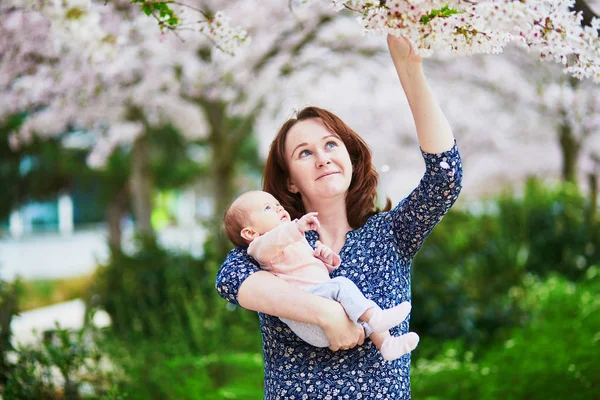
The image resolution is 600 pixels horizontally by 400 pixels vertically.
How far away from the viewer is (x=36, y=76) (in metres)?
6.15

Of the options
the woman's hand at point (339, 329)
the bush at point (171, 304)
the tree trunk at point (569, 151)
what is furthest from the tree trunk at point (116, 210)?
the woman's hand at point (339, 329)

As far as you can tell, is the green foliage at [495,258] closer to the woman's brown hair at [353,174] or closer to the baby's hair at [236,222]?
the woman's brown hair at [353,174]

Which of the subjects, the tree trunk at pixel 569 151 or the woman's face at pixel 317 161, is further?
the tree trunk at pixel 569 151

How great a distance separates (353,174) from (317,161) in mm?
244

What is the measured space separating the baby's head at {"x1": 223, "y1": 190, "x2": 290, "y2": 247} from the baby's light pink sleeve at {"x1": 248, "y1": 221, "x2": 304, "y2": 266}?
0.08m

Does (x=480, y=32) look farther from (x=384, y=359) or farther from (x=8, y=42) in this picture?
(x=8, y=42)

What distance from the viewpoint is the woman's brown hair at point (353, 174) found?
201 cm

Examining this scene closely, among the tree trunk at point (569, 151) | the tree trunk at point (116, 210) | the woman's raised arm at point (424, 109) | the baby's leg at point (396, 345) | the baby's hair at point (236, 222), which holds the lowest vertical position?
the tree trunk at point (116, 210)

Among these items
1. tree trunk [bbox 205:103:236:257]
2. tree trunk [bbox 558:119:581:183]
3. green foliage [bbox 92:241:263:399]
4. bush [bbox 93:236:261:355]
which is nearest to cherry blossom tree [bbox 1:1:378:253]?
tree trunk [bbox 205:103:236:257]

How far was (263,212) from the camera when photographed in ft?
6.02

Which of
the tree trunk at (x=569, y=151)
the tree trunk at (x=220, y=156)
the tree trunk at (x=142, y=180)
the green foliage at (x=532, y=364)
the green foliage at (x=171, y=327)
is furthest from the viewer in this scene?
the tree trunk at (x=569, y=151)

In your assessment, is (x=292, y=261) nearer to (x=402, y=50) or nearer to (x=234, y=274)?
(x=234, y=274)

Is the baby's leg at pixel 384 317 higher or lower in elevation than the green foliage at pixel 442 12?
lower

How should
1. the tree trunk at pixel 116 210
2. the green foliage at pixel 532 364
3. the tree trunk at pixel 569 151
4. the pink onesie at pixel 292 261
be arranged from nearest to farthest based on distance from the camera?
the pink onesie at pixel 292 261 < the green foliage at pixel 532 364 < the tree trunk at pixel 569 151 < the tree trunk at pixel 116 210
